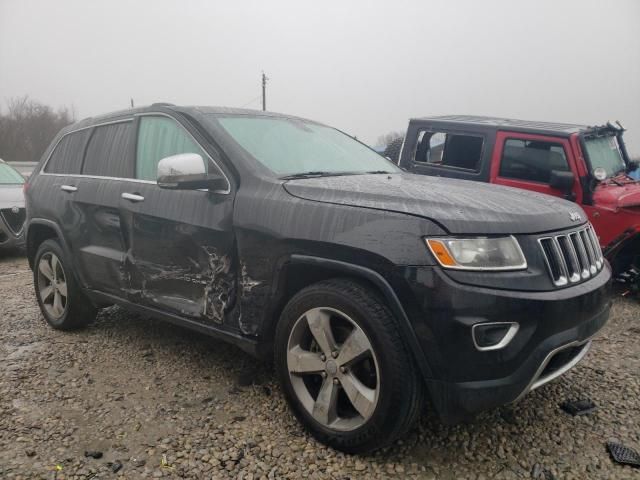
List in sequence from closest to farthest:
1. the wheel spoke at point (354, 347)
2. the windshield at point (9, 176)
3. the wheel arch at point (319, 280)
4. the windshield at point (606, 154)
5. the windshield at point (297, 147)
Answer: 1. the wheel arch at point (319, 280)
2. the wheel spoke at point (354, 347)
3. the windshield at point (297, 147)
4. the windshield at point (606, 154)
5. the windshield at point (9, 176)

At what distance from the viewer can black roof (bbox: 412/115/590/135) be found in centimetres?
518

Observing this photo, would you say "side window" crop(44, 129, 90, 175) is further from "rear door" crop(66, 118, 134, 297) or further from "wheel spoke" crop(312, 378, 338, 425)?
"wheel spoke" crop(312, 378, 338, 425)

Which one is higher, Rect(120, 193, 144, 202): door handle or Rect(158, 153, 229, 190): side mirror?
Rect(158, 153, 229, 190): side mirror

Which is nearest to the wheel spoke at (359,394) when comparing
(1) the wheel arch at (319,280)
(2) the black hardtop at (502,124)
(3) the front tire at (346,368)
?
(3) the front tire at (346,368)

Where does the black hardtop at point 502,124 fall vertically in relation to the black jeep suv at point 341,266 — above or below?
above

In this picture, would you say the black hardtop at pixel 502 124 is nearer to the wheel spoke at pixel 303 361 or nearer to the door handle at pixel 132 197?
the door handle at pixel 132 197

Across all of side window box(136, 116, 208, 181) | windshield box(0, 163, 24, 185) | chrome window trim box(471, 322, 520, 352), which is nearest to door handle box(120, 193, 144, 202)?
side window box(136, 116, 208, 181)

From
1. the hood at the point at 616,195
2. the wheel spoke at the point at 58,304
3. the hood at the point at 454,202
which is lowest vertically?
the wheel spoke at the point at 58,304

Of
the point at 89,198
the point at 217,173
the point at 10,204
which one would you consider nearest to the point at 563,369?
the point at 217,173

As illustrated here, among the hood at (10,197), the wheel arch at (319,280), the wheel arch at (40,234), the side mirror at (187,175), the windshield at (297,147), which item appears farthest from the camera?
the hood at (10,197)

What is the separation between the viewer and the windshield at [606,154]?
5.16m

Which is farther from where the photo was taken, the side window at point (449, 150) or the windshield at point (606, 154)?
the side window at point (449, 150)

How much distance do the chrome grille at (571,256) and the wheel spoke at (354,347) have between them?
818mm

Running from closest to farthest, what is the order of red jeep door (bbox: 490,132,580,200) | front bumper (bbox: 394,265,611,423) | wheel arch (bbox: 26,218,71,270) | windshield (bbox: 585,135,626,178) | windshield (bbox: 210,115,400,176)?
1. front bumper (bbox: 394,265,611,423)
2. windshield (bbox: 210,115,400,176)
3. wheel arch (bbox: 26,218,71,270)
4. red jeep door (bbox: 490,132,580,200)
5. windshield (bbox: 585,135,626,178)
